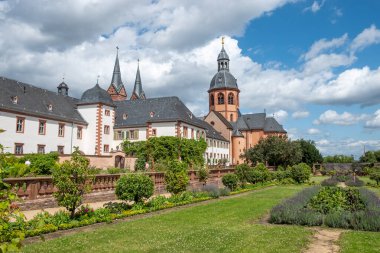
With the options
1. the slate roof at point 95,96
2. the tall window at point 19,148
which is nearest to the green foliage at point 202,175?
the tall window at point 19,148

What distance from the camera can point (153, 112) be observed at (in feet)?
165

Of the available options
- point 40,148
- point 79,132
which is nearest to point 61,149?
point 40,148

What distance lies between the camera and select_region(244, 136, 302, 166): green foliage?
2298 inches

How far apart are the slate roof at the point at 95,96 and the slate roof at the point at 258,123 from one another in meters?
40.8

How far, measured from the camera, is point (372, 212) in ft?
39.0

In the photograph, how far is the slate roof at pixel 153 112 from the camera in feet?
161

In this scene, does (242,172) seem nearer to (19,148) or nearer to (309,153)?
(19,148)

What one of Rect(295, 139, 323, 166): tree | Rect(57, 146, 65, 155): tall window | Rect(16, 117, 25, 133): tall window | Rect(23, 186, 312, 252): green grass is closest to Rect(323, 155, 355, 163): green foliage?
Rect(295, 139, 323, 166): tree

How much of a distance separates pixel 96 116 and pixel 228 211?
3514 centimetres

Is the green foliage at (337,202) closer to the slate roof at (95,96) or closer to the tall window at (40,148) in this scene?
the tall window at (40,148)

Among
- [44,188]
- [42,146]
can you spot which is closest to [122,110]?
[42,146]

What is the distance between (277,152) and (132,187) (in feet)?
152

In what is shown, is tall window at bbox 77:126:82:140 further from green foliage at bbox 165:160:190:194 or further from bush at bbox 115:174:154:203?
bush at bbox 115:174:154:203

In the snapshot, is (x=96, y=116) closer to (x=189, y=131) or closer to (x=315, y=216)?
(x=189, y=131)
